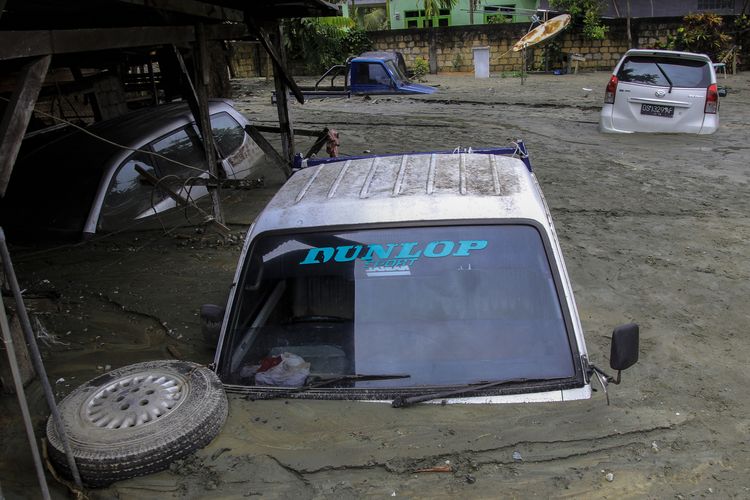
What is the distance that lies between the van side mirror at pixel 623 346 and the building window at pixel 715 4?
31.4m

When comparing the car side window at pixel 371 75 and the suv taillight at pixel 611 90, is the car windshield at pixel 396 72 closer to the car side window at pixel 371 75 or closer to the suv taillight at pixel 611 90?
the car side window at pixel 371 75

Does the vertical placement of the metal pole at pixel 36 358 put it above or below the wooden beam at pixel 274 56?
below

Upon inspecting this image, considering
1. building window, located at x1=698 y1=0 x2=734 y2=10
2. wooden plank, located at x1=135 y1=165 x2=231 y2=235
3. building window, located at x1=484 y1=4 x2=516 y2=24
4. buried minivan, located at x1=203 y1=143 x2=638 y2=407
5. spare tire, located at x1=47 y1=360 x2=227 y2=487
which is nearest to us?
spare tire, located at x1=47 y1=360 x2=227 y2=487

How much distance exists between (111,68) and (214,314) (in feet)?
29.0

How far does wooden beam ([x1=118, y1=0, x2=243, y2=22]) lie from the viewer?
5499 millimetres


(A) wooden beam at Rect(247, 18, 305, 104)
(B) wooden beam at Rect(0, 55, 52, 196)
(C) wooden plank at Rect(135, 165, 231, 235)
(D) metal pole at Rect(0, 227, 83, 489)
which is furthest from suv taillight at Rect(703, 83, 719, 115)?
(D) metal pole at Rect(0, 227, 83, 489)

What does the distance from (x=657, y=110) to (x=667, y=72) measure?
0.72 meters

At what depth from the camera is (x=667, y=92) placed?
1169 cm

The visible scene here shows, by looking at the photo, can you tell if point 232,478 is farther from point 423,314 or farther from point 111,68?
point 111,68

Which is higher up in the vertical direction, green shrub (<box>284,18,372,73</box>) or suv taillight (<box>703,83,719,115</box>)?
green shrub (<box>284,18,372,73</box>)

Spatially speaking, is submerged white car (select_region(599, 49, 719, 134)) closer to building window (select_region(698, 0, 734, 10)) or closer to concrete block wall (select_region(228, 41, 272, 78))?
concrete block wall (select_region(228, 41, 272, 78))

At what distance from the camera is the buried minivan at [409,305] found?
272 centimetres

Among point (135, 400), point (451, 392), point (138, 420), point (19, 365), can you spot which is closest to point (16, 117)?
point (19, 365)

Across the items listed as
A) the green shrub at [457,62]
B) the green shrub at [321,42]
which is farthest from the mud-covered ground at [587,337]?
the green shrub at [457,62]
